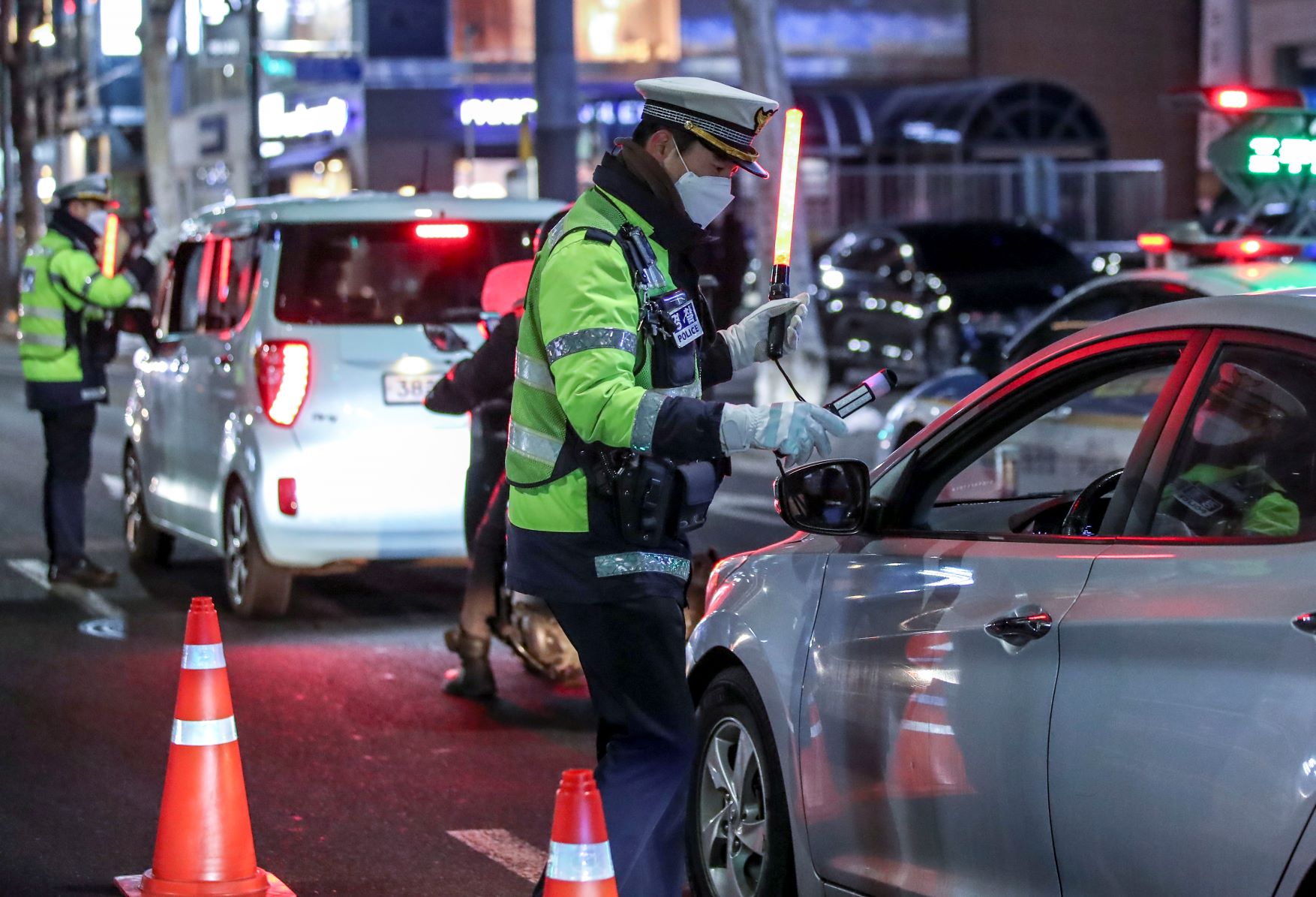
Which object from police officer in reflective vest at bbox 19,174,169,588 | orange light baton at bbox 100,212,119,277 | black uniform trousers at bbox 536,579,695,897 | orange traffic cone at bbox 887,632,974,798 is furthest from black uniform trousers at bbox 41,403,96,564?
orange traffic cone at bbox 887,632,974,798

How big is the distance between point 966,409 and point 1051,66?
36362mm

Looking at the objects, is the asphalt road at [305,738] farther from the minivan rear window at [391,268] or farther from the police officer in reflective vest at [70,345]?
the minivan rear window at [391,268]

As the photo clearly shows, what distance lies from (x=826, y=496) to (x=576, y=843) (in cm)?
105

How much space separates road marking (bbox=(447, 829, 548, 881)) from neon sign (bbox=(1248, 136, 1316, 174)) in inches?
240

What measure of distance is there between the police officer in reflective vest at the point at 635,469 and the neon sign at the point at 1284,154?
6.84 meters

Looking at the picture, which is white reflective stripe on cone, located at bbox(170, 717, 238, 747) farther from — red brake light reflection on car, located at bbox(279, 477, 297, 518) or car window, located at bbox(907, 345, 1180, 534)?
red brake light reflection on car, located at bbox(279, 477, 297, 518)

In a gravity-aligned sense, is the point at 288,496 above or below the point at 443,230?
below

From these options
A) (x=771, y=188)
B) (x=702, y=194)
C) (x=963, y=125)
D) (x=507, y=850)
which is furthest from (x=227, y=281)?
(x=963, y=125)

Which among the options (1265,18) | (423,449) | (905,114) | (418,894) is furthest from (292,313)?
(905,114)

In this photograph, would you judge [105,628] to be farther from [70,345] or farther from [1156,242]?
[1156,242]

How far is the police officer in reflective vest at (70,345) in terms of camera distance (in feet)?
34.1

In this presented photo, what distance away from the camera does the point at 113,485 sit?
15.4 m

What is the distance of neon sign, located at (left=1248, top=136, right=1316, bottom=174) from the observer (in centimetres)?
1047

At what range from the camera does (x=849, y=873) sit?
4.32 metres
